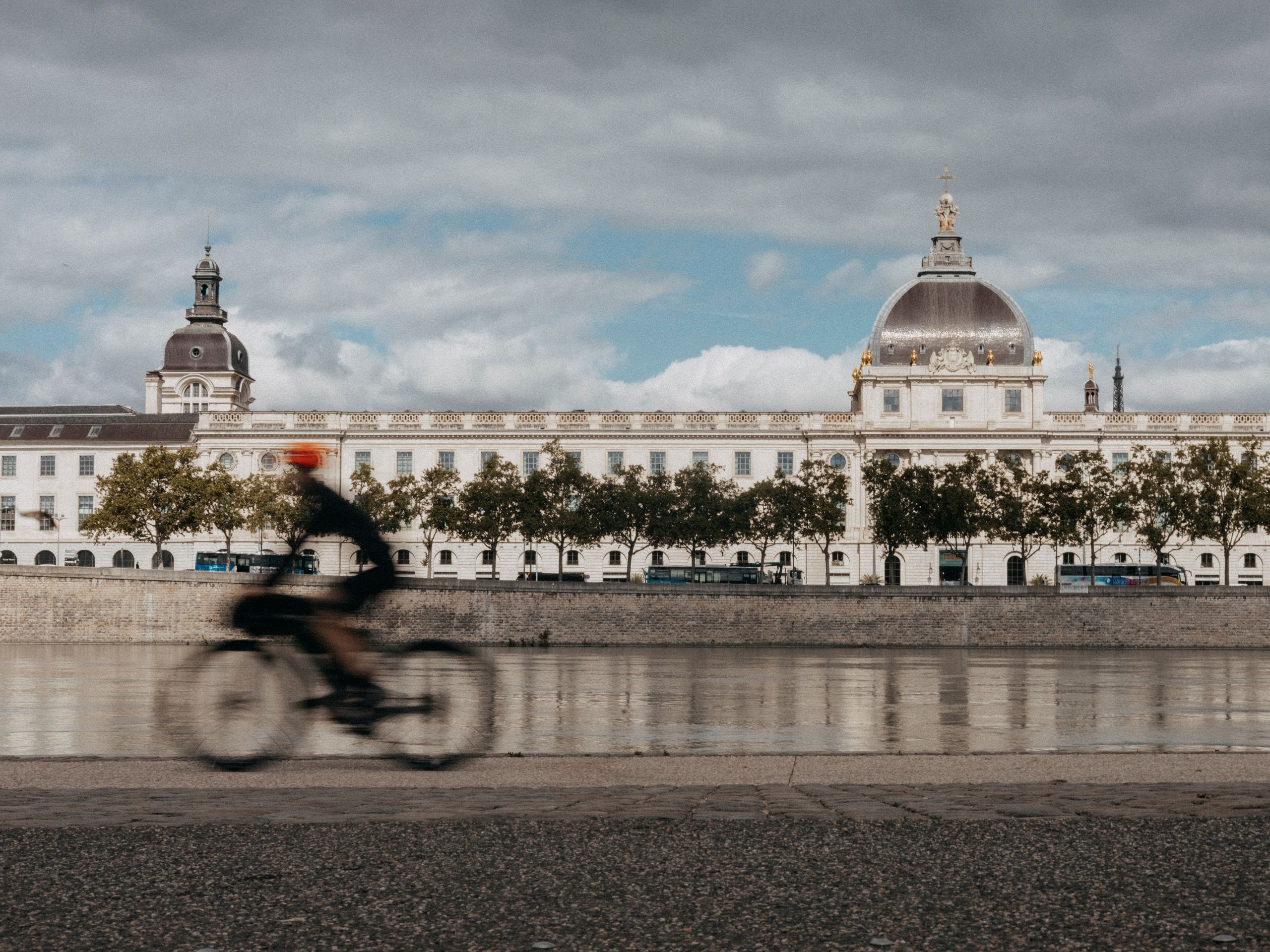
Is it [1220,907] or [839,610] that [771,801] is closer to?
[1220,907]

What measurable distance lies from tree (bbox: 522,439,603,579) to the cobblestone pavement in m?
73.0

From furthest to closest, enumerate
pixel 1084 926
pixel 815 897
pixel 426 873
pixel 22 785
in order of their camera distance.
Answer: pixel 22 785
pixel 426 873
pixel 815 897
pixel 1084 926

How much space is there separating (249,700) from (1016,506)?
7395 centimetres

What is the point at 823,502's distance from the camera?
88125 mm

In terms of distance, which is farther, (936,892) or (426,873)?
(426,873)

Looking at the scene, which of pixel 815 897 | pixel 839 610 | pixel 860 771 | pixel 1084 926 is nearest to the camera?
pixel 1084 926

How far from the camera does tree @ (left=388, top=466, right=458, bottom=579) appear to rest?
8769 centimetres

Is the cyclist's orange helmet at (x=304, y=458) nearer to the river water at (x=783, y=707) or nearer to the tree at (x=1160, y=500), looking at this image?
the river water at (x=783, y=707)

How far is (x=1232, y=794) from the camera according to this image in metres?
11.6

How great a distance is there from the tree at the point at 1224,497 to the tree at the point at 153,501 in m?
57.9

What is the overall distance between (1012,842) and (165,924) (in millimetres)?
5130

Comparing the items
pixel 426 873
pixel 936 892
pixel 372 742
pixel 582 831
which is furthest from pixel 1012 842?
pixel 372 742

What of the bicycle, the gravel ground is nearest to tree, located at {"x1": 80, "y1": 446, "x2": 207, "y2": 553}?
the bicycle

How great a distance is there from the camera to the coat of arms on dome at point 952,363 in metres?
114
